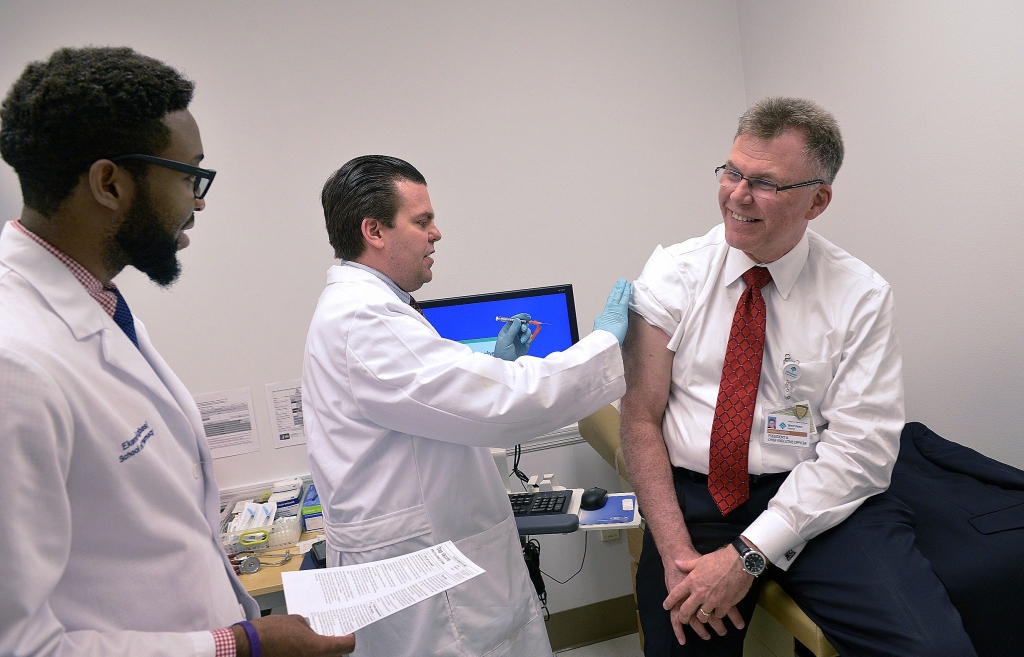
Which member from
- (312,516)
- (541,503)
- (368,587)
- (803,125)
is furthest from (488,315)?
(368,587)

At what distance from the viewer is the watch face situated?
1.40m

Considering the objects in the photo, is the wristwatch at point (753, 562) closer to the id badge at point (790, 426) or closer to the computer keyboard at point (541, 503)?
the id badge at point (790, 426)

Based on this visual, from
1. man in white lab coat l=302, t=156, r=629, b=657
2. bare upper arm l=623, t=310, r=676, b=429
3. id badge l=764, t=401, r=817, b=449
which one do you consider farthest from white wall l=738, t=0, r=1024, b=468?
man in white lab coat l=302, t=156, r=629, b=657

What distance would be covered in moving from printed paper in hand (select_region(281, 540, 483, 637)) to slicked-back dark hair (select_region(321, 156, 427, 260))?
2.50 ft

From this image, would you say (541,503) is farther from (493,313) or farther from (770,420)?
(770,420)

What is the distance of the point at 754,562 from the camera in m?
1.40

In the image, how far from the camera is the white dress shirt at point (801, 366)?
1.43 metres

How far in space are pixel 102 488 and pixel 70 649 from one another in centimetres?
18

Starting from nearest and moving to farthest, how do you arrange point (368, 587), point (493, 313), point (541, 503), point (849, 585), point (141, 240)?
point (141, 240)
point (368, 587)
point (849, 585)
point (541, 503)
point (493, 313)

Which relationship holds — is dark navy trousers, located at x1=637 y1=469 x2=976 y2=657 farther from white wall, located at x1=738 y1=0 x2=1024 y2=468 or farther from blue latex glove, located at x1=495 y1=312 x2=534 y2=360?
white wall, located at x1=738 y1=0 x2=1024 y2=468

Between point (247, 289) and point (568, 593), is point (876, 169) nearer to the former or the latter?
point (568, 593)

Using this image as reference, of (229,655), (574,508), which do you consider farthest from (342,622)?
(574,508)

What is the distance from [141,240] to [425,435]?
25.5 inches

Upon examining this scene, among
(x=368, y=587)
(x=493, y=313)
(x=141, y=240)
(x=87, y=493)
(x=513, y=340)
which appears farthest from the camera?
(x=493, y=313)
